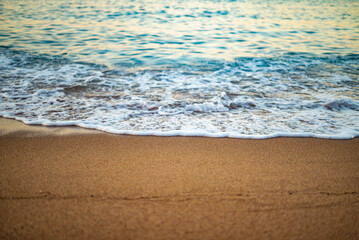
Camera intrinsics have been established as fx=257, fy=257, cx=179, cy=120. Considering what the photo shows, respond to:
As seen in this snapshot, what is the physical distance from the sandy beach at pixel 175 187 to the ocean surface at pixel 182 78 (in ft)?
1.24

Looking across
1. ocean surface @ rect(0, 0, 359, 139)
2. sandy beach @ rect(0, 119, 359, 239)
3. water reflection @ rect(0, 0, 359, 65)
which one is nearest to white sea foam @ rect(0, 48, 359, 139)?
ocean surface @ rect(0, 0, 359, 139)

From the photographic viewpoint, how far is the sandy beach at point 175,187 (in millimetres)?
1648

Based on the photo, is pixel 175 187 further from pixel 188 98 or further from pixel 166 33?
pixel 166 33

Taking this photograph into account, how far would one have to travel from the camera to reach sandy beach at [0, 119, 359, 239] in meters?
1.65

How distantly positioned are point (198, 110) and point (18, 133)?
7.47 feet

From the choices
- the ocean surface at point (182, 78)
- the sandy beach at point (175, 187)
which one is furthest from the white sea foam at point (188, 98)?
the sandy beach at point (175, 187)

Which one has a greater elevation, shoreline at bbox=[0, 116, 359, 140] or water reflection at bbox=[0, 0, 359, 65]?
water reflection at bbox=[0, 0, 359, 65]

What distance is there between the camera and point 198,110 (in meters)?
3.74

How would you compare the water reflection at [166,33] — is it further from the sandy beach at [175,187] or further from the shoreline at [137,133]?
the sandy beach at [175,187]

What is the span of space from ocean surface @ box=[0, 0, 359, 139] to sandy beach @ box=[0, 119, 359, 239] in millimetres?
377

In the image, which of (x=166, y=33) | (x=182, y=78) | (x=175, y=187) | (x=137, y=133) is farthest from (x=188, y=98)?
(x=166, y=33)

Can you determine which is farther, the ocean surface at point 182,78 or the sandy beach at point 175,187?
the ocean surface at point 182,78

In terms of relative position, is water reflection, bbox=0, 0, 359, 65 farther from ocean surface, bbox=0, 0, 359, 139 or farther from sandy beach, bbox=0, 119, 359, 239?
sandy beach, bbox=0, 119, 359, 239

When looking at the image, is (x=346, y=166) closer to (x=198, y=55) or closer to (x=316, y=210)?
(x=316, y=210)
